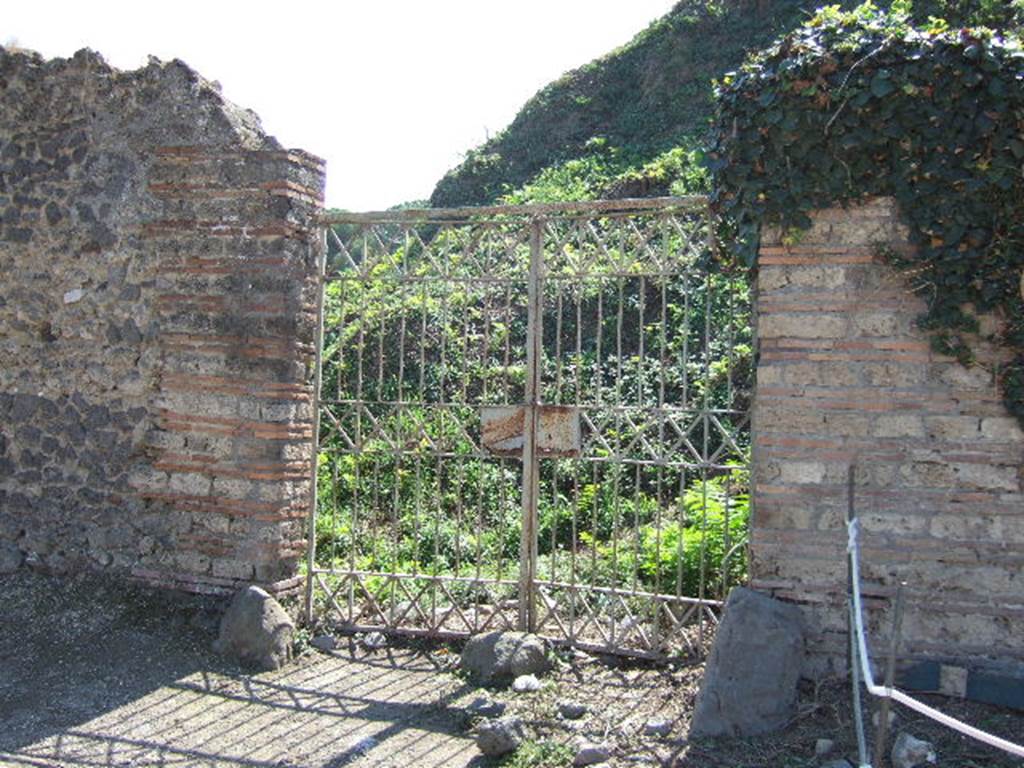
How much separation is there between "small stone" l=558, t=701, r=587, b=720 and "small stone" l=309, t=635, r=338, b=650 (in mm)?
1754

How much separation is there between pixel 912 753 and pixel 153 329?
486 cm

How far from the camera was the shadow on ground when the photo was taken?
15.6ft

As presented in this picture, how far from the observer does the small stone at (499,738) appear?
178 inches

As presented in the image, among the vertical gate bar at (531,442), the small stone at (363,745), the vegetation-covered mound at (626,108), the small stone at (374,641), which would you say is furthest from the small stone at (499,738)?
the vegetation-covered mound at (626,108)

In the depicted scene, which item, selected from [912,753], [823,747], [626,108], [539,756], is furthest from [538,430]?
[626,108]

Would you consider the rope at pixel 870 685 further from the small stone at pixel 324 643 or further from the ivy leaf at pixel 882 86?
the small stone at pixel 324 643

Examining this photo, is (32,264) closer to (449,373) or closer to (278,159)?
(278,159)

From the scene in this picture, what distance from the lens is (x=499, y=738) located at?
4508mm

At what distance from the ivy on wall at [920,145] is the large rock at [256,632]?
358 centimetres

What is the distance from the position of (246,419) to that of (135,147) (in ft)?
6.33

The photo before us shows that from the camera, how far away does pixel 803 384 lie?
16.3 ft

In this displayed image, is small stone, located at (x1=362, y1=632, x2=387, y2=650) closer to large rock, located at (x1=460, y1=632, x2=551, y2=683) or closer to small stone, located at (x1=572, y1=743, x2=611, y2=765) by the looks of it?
large rock, located at (x1=460, y1=632, x2=551, y2=683)

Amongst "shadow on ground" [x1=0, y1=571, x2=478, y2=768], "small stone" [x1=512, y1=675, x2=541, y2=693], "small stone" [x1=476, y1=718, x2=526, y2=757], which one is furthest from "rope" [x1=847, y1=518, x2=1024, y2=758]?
"shadow on ground" [x1=0, y1=571, x2=478, y2=768]

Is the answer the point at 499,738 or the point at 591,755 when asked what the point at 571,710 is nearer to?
the point at 591,755
